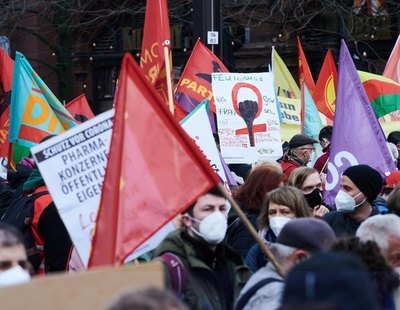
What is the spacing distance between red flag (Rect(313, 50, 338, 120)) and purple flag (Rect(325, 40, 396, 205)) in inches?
206

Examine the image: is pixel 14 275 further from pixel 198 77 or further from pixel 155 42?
pixel 198 77

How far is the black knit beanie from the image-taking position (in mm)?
6992

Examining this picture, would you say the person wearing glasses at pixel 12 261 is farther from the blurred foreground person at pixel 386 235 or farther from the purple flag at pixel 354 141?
the purple flag at pixel 354 141

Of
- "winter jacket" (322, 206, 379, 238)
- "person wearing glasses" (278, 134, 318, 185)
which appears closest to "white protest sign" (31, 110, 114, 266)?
"winter jacket" (322, 206, 379, 238)

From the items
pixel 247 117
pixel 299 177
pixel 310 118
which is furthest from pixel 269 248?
pixel 310 118

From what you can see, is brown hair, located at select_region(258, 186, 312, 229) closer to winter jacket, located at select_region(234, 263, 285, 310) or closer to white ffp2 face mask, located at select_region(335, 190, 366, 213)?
white ffp2 face mask, located at select_region(335, 190, 366, 213)

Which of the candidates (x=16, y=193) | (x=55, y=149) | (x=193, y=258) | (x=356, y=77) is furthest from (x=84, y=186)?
(x=356, y=77)

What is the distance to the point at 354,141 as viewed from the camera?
27.9 feet

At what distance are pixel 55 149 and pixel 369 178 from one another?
2.48 m

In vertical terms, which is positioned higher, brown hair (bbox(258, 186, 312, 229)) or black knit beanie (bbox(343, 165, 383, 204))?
brown hair (bbox(258, 186, 312, 229))

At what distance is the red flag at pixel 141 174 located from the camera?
4.33 metres

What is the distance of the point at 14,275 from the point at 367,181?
3.00 meters

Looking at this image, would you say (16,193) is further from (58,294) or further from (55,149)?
(58,294)

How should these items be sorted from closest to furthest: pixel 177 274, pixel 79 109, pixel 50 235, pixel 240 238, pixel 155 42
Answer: pixel 177 274
pixel 240 238
pixel 50 235
pixel 155 42
pixel 79 109
